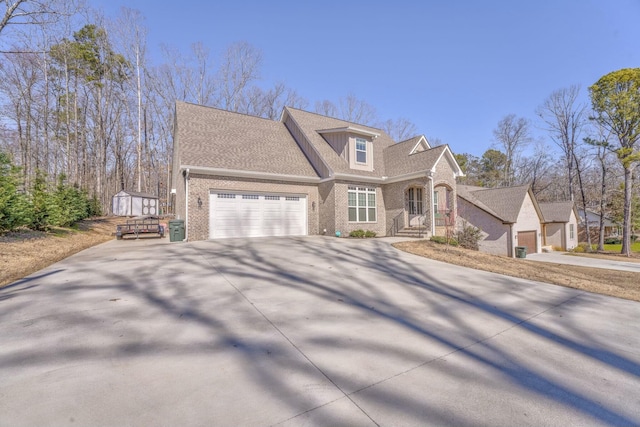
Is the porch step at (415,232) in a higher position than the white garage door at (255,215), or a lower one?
lower

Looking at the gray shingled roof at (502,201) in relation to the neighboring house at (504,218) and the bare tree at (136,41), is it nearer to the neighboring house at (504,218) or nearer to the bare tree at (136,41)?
the neighboring house at (504,218)

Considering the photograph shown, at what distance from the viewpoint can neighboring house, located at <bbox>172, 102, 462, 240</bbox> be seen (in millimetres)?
12953

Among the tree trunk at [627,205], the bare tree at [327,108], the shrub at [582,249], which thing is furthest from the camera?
the bare tree at [327,108]

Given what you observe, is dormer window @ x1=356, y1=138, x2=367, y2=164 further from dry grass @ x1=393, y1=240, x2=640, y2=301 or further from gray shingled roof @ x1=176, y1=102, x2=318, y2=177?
dry grass @ x1=393, y1=240, x2=640, y2=301

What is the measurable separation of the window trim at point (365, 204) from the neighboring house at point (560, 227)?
2016cm

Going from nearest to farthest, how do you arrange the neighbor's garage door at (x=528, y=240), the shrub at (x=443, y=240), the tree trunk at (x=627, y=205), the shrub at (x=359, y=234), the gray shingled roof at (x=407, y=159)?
the shrub at (x=443, y=240) → the shrub at (x=359, y=234) → the gray shingled roof at (x=407, y=159) → the neighbor's garage door at (x=528, y=240) → the tree trunk at (x=627, y=205)

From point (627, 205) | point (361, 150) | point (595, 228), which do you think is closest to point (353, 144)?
point (361, 150)

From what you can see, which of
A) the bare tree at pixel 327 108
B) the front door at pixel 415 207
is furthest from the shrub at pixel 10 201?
the bare tree at pixel 327 108

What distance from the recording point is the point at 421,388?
2.55 meters

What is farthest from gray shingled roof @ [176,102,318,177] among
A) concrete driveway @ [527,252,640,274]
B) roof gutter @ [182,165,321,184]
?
concrete driveway @ [527,252,640,274]

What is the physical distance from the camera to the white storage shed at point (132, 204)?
2627 centimetres

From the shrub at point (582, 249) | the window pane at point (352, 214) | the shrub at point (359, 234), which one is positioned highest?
the window pane at point (352, 214)

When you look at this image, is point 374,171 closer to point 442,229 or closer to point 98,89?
point 442,229

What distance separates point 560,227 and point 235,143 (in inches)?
1201
